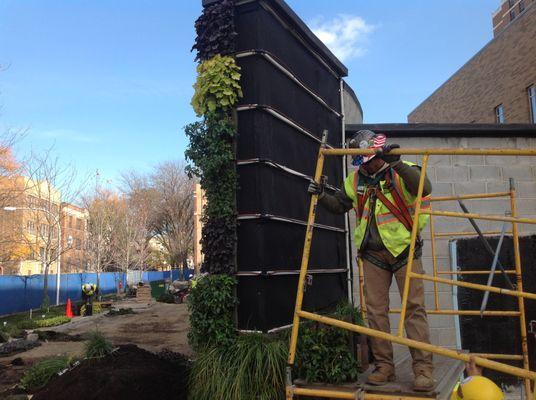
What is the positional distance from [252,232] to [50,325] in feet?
44.5

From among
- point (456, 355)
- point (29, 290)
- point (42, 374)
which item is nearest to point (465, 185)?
point (456, 355)

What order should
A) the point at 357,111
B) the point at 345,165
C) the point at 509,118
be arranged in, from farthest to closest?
the point at 509,118 → the point at 357,111 → the point at 345,165

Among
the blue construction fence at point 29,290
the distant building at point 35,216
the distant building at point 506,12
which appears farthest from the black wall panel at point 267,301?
the distant building at point 506,12

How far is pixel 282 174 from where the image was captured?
5512 millimetres

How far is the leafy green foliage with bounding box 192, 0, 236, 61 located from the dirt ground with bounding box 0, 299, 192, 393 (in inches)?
181

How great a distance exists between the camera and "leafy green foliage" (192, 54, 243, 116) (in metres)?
5.12

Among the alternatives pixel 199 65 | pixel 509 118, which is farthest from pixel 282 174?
pixel 509 118

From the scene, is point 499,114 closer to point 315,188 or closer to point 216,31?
point 216,31

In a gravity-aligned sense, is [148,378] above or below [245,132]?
below

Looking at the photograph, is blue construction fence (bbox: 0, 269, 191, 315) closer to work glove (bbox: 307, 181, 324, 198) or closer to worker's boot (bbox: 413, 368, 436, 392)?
work glove (bbox: 307, 181, 324, 198)

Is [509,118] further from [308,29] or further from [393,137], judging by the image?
[308,29]

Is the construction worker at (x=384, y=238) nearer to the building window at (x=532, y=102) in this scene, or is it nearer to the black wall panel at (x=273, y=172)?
the black wall panel at (x=273, y=172)

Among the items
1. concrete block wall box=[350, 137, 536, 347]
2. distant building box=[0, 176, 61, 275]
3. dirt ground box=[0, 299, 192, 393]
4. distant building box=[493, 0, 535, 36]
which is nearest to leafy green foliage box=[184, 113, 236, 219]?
concrete block wall box=[350, 137, 536, 347]

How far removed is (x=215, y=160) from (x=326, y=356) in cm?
230
